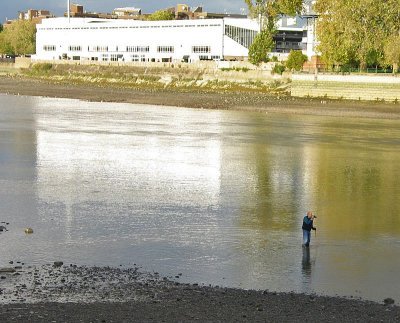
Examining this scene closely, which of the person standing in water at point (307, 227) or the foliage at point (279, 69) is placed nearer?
the person standing in water at point (307, 227)

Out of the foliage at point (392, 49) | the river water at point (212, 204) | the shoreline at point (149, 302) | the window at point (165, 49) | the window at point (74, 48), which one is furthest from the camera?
the window at point (74, 48)

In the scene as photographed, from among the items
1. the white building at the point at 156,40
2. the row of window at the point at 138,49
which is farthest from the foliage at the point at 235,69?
the row of window at the point at 138,49

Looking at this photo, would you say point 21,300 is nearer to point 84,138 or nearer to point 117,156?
point 117,156

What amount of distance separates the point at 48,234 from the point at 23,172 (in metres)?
10.6

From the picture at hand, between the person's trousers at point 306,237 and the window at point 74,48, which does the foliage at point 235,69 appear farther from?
the person's trousers at point 306,237

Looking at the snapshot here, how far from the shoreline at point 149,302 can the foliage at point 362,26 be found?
6001 cm

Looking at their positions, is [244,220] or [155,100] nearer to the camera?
[244,220]

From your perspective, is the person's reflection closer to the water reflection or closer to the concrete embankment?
the water reflection

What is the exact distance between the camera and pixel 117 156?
35125 millimetres

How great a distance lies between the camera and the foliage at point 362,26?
235 ft


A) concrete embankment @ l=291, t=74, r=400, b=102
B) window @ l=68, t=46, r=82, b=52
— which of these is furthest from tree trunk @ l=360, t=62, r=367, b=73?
window @ l=68, t=46, r=82, b=52

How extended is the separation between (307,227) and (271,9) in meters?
80.1

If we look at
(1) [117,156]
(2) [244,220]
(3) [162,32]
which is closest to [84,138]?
(1) [117,156]

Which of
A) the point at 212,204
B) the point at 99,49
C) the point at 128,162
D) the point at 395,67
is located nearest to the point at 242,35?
the point at 99,49
